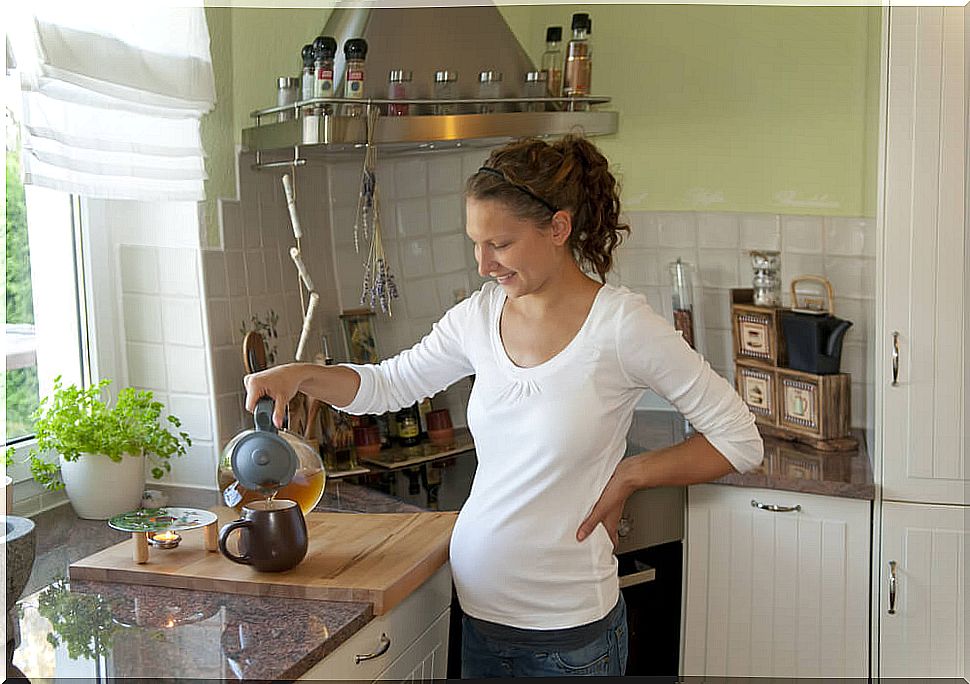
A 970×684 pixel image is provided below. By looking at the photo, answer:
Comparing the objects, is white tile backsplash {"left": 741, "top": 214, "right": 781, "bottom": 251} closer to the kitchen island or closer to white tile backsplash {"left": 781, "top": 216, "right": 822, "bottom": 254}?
white tile backsplash {"left": 781, "top": 216, "right": 822, "bottom": 254}

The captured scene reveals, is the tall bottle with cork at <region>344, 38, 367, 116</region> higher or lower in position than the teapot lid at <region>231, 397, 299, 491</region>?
higher

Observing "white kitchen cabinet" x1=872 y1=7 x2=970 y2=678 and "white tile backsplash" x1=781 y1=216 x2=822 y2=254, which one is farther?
"white tile backsplash" x1=781 y1=216 x2=822 y2=254

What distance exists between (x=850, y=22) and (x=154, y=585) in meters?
2.04

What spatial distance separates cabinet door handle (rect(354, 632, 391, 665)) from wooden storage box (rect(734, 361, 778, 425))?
128cm

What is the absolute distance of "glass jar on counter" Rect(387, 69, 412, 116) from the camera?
2.37m

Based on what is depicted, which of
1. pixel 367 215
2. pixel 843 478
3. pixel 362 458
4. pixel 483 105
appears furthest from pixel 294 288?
pixel 843 478

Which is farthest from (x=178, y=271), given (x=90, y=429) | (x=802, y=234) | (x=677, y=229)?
(x=802, y=234)

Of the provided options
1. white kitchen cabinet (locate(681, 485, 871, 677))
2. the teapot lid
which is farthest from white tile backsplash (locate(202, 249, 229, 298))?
white kitchen cabinet (locate(681, 485, 871, 677))

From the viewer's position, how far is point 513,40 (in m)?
2.54

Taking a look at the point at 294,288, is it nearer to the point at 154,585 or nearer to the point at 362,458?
the point at 362,458

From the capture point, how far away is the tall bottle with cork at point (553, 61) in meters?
2.61

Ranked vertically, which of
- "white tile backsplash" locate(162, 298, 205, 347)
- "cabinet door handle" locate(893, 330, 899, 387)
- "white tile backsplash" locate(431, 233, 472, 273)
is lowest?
"cabinet door handle" locate(893, 330, 899, 387)

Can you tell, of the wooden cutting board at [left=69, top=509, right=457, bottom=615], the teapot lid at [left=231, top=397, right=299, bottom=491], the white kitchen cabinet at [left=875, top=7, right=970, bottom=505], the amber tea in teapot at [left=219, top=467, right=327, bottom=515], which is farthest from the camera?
the white kitchen cabinet at [left=875, top=7, right=970, bottom=505]

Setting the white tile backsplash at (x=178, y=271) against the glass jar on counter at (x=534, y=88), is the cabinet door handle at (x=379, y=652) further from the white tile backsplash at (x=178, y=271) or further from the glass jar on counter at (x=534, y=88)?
the glass jar on counter at (x=534, y=88)
